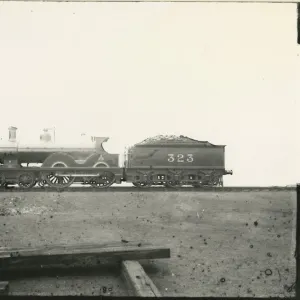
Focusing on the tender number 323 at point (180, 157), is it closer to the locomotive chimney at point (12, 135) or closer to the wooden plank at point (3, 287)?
the locomotive chimney at point (12, 135)

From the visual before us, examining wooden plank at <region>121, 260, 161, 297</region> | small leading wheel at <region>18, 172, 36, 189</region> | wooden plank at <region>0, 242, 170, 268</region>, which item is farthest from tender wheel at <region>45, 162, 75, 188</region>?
wooden plank at <region>121, 260, 161, 297</region>

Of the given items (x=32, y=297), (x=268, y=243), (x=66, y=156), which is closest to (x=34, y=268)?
(x=32, y=297)

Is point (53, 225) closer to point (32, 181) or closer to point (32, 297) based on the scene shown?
point (32, 297)

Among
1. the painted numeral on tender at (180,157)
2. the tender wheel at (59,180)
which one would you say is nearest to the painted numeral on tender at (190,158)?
the painted numeral on tender at (180,157)

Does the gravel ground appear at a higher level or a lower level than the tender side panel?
lower

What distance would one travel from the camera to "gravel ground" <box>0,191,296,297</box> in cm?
501

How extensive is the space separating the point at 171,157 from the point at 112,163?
6.14ft

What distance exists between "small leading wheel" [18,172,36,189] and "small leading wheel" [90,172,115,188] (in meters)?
1.78

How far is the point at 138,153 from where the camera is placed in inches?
513

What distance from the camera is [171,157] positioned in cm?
1298

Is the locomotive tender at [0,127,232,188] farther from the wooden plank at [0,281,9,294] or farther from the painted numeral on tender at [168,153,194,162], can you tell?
the wooden plank at [0,281,9,294]

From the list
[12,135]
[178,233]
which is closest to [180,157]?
[12,135]

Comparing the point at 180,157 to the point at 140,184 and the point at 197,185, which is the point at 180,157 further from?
the point at 140,184

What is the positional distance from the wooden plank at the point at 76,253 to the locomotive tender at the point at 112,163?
7.31m
